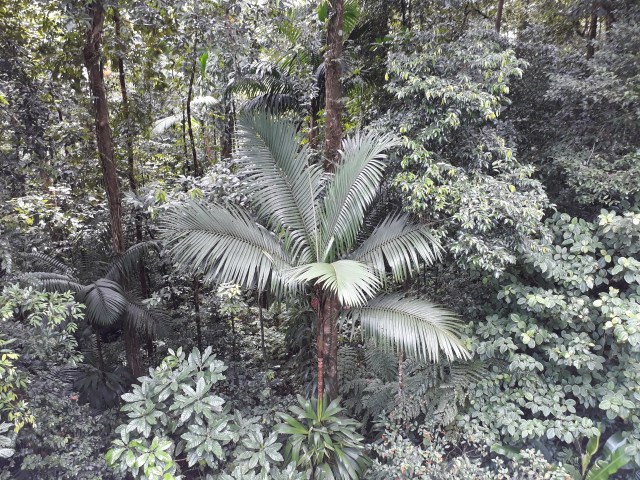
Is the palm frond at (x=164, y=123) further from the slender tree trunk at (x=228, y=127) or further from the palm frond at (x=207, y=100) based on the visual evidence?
the slender tree trunk at (x=228, y=127)

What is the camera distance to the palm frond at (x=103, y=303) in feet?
10.7

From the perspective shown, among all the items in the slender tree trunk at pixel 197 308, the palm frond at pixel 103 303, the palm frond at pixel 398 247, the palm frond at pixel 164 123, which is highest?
the palm frond at pixel 164 123

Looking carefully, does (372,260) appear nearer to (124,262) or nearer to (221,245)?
(221,245)

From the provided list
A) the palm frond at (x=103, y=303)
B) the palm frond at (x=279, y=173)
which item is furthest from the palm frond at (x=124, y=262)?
the palm frond at (x=279, y=173)

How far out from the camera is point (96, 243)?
4637 millimetres

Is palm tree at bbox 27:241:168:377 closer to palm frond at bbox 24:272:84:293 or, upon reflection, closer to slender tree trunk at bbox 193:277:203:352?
palm frond at bbox 24:272:84:293

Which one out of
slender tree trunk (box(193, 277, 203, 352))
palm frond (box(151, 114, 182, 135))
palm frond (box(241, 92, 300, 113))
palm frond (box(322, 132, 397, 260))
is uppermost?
palm frond (box(241, 92, 300, 113))

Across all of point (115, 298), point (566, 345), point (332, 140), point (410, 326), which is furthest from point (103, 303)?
point (566, 345)

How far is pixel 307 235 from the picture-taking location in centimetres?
301

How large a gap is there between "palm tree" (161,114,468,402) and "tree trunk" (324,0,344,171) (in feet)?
1.19

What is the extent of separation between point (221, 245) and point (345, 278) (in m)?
1.01

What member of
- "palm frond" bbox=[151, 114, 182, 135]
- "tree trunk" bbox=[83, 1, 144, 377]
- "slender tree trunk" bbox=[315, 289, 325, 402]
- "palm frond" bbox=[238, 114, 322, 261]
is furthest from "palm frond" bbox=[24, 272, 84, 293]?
"palm frond" bbox=[151, 114, 182, 135]

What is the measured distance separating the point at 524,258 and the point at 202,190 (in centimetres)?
270

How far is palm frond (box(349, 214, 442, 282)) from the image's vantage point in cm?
272
